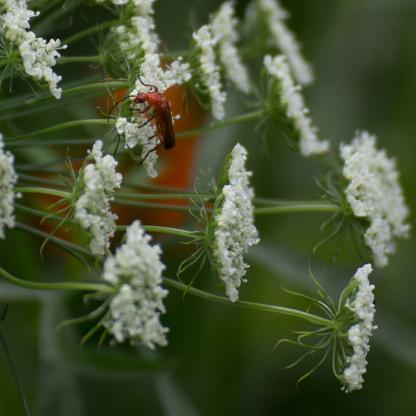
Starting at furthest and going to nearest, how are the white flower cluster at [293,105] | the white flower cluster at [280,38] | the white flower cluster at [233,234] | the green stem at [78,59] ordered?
1. the white flower cluster at [280,38]
2. the white flower cluster at [293,105]
3. the green stem at [78,59]
4. the white flower cluster at [233,234]

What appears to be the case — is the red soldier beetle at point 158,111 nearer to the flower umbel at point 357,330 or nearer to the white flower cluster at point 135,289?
the white flower cluster at point 135,289

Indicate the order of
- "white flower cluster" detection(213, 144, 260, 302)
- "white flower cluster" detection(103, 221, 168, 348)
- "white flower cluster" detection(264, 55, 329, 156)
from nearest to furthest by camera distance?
"white flower cluster" detection(103, 221, 168, 348)
"white flower cluster" detection(213, 144, 260, 302)
"white flower cluster" detection(264, 55, 329, 156)

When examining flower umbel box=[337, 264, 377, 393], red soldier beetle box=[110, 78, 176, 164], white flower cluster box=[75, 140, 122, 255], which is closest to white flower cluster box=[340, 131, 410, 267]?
flower umbel box=[337, 264, 377, 393]

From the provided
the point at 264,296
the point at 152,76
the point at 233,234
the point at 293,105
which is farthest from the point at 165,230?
the point at 264,296

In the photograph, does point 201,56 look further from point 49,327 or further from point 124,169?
point 124,169

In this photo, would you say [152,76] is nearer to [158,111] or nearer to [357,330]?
[158,111]

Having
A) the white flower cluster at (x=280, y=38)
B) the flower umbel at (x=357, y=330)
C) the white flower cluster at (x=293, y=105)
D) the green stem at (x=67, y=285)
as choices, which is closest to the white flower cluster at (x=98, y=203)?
the green stem at (x=67, y=285)

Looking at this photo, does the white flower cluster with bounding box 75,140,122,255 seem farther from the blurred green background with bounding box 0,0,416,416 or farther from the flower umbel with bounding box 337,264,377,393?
the flower umbel with bounding box 337,264,377,393

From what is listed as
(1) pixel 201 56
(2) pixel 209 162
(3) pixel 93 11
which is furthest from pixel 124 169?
(1) pixel 201 56
